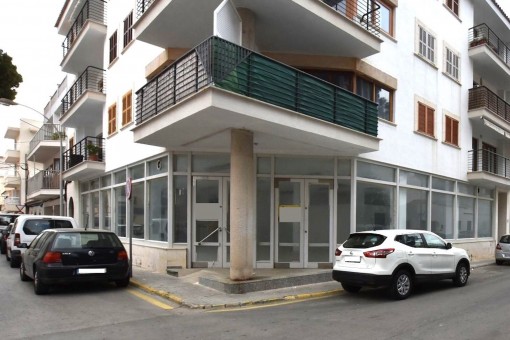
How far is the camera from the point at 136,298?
1000 cm

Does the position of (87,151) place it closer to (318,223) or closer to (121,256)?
(121,256)

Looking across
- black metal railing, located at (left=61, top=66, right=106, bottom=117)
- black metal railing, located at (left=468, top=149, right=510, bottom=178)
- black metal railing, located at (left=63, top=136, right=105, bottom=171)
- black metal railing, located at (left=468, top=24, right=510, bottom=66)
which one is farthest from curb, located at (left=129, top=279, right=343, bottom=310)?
black metal railing, located at (left=468, top=24, right=510, bottom=66)

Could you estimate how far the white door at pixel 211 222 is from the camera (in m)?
13.5

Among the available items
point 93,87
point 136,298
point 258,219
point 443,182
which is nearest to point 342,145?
point 258,219

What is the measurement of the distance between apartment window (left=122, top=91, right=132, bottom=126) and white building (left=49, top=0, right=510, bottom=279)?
0.08 metres

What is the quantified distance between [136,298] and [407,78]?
41.4ft

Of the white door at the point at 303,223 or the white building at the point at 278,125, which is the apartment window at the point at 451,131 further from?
the white door at the point at 303,223

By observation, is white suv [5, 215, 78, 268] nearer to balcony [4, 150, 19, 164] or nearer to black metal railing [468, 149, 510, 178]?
black metal railing [468, 149, 510, 178]

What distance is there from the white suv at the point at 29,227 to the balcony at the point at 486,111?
60.1 feet

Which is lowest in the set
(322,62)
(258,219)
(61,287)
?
(61,287)

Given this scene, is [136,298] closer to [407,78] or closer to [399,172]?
[399,172]

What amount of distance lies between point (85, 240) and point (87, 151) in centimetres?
1089

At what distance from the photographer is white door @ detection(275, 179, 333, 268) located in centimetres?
1373

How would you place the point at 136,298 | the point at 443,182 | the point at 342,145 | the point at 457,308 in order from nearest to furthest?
the point at 457,308 < the point at 136,298 < the point at 342,145 < the point at 443,182
